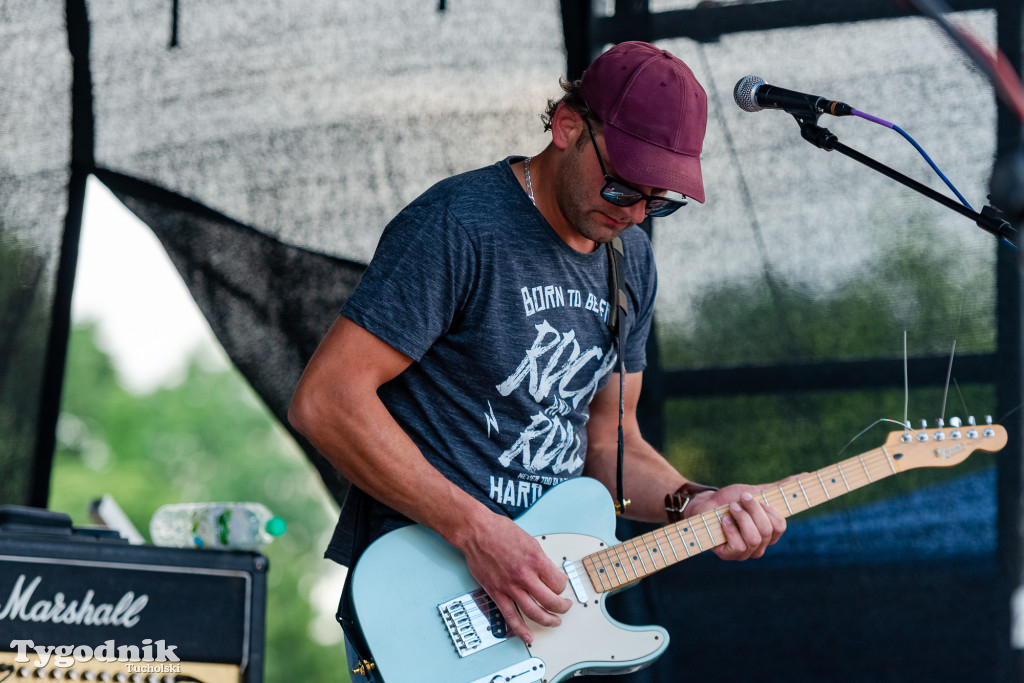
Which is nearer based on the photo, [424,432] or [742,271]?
[424,432]

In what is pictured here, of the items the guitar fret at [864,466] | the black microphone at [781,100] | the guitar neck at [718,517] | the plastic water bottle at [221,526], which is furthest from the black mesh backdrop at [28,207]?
the guitar fret at [864,466]

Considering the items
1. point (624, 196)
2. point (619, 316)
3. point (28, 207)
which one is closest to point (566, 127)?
point (624, 196)

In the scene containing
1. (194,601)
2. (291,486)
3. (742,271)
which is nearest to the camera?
(194,601)

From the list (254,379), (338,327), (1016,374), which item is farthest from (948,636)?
(254,379)

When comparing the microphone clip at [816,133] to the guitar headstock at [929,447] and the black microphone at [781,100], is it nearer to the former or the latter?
the black microphone at [781,100]

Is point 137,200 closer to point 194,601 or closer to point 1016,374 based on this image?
point 194,601

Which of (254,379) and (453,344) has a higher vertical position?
(453,344)

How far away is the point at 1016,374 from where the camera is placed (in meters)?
2.53

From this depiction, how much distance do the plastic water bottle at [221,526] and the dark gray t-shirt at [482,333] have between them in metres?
0.22

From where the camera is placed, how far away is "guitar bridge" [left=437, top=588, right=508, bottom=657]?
6.18ft

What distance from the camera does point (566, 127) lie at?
2090 mm

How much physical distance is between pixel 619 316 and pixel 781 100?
589 millimetres

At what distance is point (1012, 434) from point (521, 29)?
1.70 m

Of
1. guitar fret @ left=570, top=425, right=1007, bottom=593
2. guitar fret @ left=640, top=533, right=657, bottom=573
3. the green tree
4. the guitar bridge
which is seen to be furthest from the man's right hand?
the green tree
